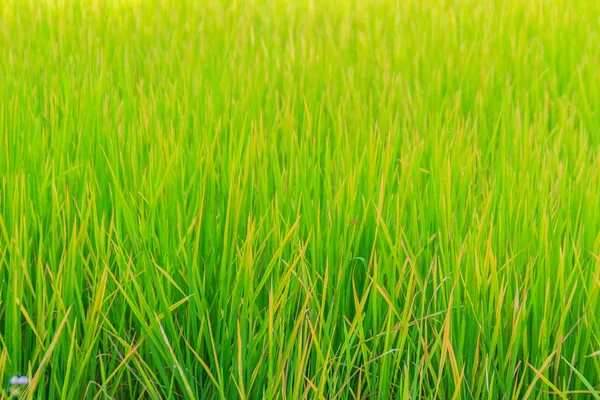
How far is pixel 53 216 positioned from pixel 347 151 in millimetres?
529

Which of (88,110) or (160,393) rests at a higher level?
(88,110)

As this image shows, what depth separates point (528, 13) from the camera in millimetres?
2943

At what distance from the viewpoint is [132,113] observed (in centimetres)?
171

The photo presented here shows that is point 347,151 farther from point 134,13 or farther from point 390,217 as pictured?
point 134,13

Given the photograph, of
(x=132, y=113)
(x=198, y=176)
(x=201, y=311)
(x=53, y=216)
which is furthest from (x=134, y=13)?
(x=201, y=311)

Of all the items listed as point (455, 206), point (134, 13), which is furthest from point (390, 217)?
point (134, 13)

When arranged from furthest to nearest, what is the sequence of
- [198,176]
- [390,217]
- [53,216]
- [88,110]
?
[88,110] → [198,176] → [390,217] → [53,216]

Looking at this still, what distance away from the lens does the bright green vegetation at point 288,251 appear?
98cm

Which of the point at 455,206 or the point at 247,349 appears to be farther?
the point at 455,206

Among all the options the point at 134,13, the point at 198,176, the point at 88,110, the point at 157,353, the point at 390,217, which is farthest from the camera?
the point at 134,13

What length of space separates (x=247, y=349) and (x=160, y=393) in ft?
0.46

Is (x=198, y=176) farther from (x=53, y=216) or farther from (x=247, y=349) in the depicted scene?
(x=247, y=349)

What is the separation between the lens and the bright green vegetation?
3.23 feet

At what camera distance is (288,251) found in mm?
1142
